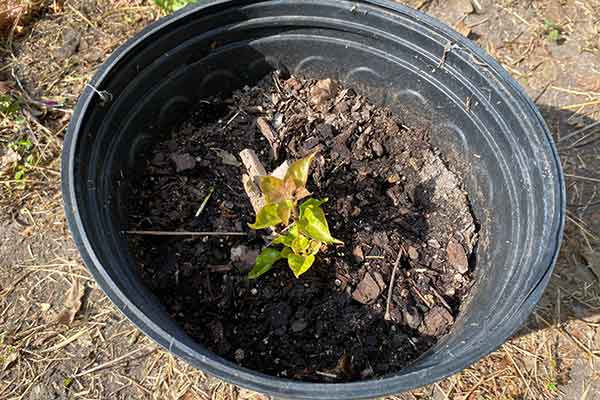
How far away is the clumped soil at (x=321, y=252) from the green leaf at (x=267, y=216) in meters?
0.34

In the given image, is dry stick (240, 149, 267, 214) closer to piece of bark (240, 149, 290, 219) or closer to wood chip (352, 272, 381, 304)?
piece of bark (240, 149, 290, 219)

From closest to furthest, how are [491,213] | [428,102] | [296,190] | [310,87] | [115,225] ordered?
[296,190]
[115,225]
[491,213]
[428,102]
[310,87]

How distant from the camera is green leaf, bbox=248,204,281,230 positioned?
1.50 metres

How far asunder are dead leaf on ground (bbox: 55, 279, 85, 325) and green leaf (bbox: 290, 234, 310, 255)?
90 cm

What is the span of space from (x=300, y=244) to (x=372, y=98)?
0.83 metres

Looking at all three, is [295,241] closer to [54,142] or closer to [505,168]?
[505,168]

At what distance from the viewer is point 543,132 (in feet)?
5.20

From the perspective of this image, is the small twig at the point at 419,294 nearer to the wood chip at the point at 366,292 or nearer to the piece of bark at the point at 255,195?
the wood chip at the point at 366,292

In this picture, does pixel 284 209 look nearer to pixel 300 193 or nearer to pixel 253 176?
pixel 300 193

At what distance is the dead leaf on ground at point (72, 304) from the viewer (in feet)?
6.30

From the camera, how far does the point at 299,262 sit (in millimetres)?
1557

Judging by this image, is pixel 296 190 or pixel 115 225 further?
pixel 115 225

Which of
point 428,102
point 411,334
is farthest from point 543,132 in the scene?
point 411,334

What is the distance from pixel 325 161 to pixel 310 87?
0.35 metres
